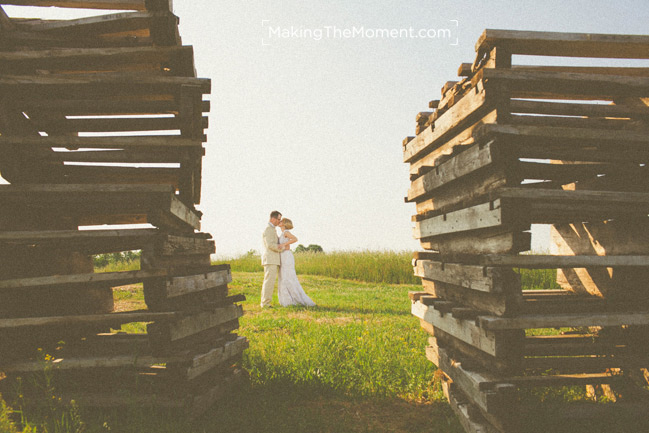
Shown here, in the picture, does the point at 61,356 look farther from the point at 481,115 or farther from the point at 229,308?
the point at 481,115

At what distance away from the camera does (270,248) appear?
12.4 metres

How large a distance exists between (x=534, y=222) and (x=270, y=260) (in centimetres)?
836

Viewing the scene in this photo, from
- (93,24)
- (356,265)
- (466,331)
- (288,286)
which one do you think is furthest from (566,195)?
(356,265)

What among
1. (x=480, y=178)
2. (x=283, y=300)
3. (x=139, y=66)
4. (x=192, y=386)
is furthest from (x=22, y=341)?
(x=283, y=300)

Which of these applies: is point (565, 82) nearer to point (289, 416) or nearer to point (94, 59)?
point (289, 416)

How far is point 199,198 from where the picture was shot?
5.42m

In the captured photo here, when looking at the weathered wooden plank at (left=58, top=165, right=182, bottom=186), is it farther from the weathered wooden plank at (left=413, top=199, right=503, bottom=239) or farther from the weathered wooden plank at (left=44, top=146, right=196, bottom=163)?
the weathered wooden plank at (left=413, top=199, right=503, bottom=239)

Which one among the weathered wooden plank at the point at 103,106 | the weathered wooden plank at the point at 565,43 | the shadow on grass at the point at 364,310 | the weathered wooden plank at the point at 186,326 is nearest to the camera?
the weathered wooden plank at the point at 565,43

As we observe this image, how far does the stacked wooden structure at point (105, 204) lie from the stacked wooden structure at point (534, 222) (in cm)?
255

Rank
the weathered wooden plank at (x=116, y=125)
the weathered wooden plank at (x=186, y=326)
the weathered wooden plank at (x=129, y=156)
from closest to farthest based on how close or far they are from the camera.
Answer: the weathered wooden plank at (x=186, y=326) < the weathered wooden plank at (x=129, y=156) < the weathered wooden plank at (x=116, y=125)

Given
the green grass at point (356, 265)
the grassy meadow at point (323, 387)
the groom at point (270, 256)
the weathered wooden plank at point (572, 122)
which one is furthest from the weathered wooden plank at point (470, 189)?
the green grass at point (356, 265)

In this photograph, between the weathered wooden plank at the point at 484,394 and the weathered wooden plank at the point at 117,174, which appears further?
the weathered wooden plank at the point at 117,174

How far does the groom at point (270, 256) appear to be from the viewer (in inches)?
477

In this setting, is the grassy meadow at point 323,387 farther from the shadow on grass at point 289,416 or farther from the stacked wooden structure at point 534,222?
the stacked wooden structure at point 534,222
